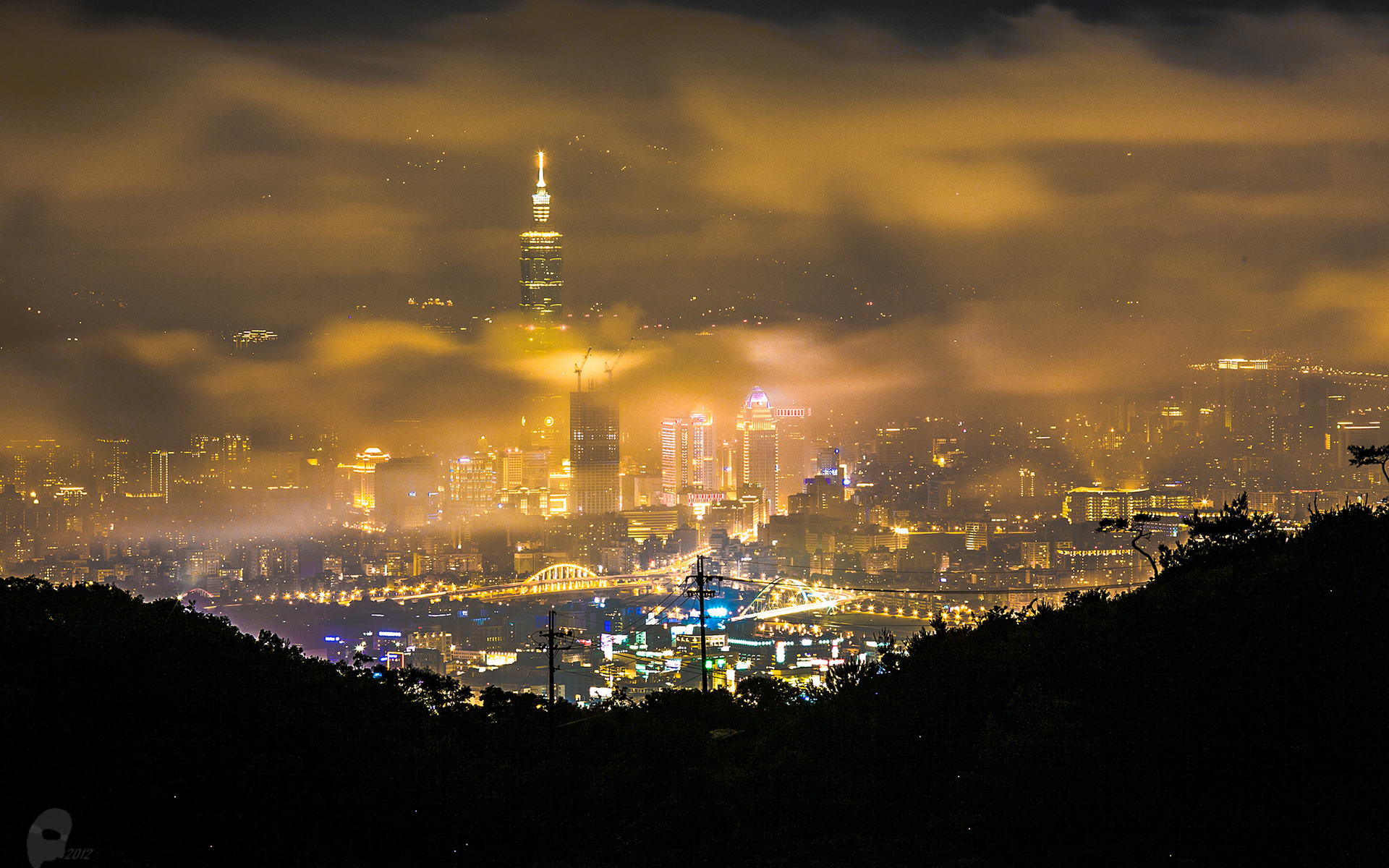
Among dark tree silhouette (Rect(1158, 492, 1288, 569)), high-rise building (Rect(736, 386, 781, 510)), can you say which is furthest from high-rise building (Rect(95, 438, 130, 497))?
dark tree silhouette (Rect(1158, 492, 1288, 569))

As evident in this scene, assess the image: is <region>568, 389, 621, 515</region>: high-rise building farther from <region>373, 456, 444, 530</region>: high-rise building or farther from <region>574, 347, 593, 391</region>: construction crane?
<region>373, 456, 444, 530</region>: high-rise building

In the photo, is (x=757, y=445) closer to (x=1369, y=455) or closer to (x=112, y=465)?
(x=112, y=465)

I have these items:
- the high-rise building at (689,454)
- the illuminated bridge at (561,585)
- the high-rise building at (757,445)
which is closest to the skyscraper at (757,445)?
the high-rise building at (757,445)

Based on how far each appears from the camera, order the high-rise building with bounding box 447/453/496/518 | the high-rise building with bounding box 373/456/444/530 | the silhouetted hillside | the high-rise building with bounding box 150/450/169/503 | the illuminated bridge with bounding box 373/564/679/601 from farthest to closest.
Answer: the high-rise building with bounding box 447/453/496/518
the high-rise building with bounding box 373/456/444/530
the high-rise building with bounding box 150/450/169/503
the illuminated bridge with bounding box 373/564/679/601
the silhouetted hillside

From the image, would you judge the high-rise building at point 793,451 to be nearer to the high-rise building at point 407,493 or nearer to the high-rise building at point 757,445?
the high-rise building at point 757,445

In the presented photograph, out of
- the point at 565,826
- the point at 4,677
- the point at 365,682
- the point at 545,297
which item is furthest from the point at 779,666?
the point at 545,297

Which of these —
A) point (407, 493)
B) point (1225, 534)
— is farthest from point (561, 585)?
point (1225, 534)
